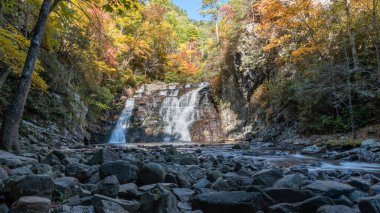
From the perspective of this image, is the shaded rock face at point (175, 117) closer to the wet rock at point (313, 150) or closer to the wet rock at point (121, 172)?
the wet rock at point (313, 150)

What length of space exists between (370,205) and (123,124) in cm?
2366

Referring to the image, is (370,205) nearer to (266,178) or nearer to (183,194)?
(266,178)

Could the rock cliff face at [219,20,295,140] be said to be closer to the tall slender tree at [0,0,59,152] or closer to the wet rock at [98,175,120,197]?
the tall slender tree at [0,0,59,152]

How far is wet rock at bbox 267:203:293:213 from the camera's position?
8.92ft

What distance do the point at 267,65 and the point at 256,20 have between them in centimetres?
420

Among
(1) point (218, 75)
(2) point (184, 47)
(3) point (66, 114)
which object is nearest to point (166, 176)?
(3) point (66, 114)

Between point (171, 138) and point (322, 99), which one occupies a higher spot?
point (322, 99)

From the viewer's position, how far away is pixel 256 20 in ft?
74.0

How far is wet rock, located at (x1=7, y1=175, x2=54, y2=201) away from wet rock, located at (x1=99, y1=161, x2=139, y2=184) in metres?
1.10

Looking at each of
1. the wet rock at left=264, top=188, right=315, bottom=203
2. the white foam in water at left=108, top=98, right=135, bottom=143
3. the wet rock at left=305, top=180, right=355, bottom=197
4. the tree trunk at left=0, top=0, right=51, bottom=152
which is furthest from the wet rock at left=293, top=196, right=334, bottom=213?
the white foam in water at left=108, top=98, right=135, bottom=143

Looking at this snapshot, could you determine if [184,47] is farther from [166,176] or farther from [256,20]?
[166,176]

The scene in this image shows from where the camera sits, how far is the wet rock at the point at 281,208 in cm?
272

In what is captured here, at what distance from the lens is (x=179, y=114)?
25406mm

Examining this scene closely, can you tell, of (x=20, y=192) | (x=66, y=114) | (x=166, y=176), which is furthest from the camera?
(x=66, y=114)
